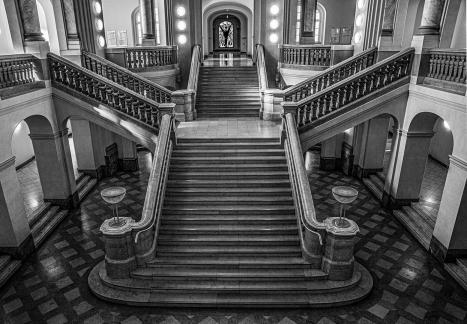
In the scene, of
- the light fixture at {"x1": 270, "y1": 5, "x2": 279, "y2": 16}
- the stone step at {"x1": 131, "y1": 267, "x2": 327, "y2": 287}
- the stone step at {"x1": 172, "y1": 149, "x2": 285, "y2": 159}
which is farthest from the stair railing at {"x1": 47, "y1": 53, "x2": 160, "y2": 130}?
the light fixture at {"x1": 270, "y1": 5, "x2": 279, "y2": 16}

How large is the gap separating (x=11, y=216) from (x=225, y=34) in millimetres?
25687

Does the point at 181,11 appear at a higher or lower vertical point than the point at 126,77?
higher

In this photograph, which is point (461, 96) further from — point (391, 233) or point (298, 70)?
point (298, 70)

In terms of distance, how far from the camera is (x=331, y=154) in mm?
12578

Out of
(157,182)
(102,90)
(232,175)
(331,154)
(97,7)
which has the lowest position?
(331,154)

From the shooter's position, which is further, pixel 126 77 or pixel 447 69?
pixel 126 77

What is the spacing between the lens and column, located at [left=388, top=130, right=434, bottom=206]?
873cm

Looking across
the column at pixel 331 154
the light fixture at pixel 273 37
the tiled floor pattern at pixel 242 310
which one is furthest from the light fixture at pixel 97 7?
the column at pixel 331 154

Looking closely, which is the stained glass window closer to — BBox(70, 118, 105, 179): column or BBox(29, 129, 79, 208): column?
BBox(70, 118, 105, 179): column

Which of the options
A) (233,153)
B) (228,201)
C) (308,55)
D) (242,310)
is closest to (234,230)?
(228,201)

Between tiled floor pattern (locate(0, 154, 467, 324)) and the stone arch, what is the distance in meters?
17.2

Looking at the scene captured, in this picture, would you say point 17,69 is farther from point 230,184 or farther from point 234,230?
point 234,230

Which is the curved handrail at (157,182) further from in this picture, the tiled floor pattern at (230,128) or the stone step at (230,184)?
the tiled floor pattern at (230,128)

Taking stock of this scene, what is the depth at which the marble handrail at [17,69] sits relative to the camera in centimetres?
714
